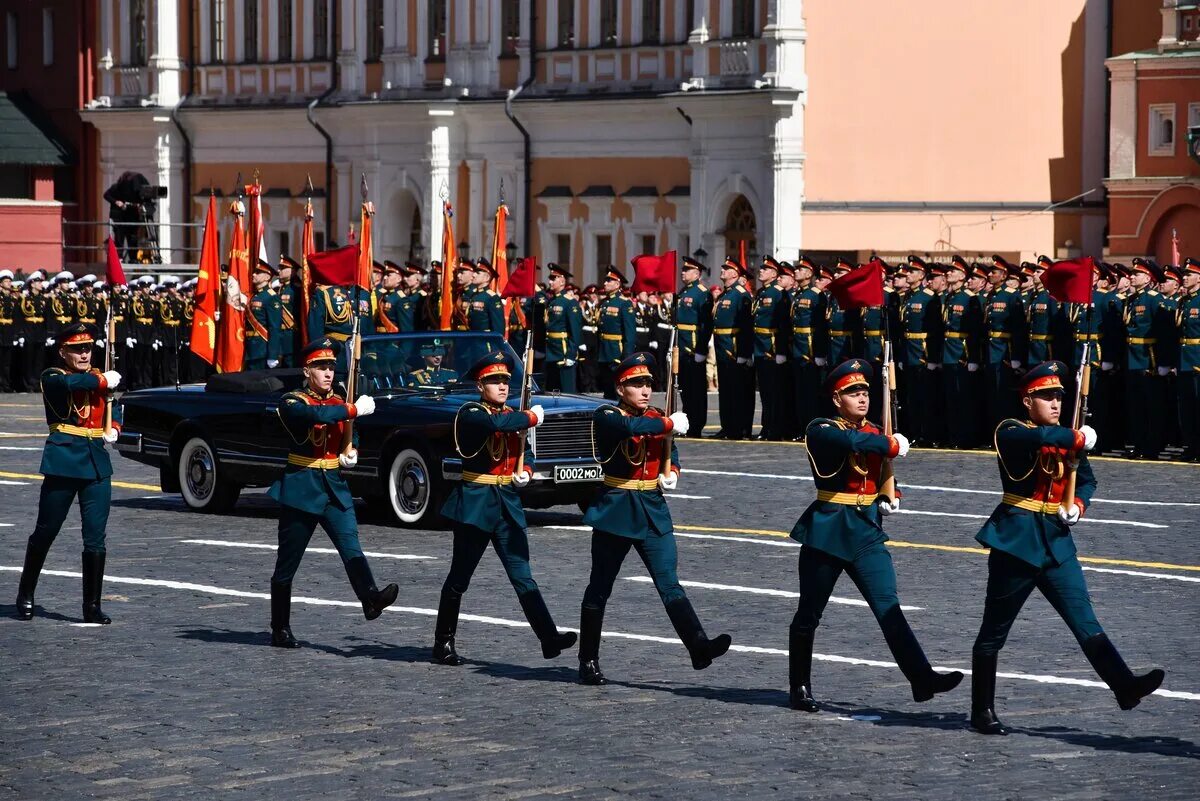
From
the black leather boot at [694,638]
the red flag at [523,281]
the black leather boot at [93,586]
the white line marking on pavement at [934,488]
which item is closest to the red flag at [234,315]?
the red flag at [523,281]

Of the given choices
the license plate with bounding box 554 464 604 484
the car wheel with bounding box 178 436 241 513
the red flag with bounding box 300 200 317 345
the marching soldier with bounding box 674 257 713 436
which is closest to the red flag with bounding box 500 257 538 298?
the red flag with bounding box 300 200 317 345

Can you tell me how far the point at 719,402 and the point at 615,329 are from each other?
188 centimetres

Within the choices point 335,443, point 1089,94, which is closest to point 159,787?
point 335,443

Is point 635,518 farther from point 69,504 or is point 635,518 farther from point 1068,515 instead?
point 69,504

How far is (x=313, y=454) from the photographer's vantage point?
46.1 feet

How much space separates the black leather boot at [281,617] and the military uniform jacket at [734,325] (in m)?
14.9

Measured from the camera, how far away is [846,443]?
1187cm

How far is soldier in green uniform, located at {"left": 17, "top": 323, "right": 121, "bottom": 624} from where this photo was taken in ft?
49.0

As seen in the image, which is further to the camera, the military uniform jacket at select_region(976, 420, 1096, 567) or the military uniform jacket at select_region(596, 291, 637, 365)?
the military uniform jacket at select_region(596, 291, 637, 365)

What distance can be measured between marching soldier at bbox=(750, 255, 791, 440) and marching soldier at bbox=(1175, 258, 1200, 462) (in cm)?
449

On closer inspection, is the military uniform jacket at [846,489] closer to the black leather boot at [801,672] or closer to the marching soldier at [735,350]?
the black leather boot at [801,672]

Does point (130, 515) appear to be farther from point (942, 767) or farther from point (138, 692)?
point (942, 767)

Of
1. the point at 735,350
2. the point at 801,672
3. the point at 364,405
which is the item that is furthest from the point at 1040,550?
the point at 735,350

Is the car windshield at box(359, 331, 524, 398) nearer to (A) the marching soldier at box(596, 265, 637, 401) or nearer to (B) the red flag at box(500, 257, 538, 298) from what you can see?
(A) the marching soldier at box(596, 265, 637, 401)
